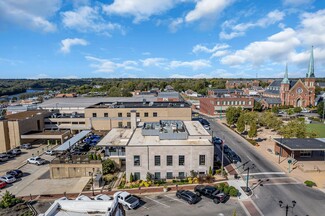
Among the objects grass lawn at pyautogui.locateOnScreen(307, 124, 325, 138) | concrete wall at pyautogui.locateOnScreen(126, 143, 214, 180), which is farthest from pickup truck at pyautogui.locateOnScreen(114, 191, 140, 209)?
grass lawn at pyautogui.locateOnScreen(307, 124, 325, 138)

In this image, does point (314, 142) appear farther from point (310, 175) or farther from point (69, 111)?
point (69, 111)

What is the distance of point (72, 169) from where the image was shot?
39688 millimetres

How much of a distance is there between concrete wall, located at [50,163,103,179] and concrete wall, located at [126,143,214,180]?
7.26 m

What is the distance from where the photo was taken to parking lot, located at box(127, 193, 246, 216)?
2758 cm

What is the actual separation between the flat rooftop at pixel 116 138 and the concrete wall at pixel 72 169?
4.33 m

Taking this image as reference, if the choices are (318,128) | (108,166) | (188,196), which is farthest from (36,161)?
(318,128)

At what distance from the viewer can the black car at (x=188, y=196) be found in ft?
97.2

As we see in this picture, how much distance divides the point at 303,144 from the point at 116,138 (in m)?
38.1

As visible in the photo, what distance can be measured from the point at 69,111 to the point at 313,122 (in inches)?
3542

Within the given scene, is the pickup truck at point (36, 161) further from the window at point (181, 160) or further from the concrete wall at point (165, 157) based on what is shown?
the window at point (181, 160)

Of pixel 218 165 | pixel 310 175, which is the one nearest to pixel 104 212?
pixel 218 165

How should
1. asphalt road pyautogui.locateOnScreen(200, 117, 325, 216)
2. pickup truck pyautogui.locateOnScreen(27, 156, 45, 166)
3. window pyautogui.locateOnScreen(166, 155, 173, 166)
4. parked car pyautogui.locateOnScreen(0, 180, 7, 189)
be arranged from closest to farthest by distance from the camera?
asphalt road pyautogui.locateOnScreen(200, 117, 325, 216)
parked car pyautogui.locateOnScreen(0, 180, 7, 189)
window pyautogui.locateOnScreen(166, 155, 173, 166)
pickup truck pyautogui.locateOnScreen(27, 156, 45, 166)

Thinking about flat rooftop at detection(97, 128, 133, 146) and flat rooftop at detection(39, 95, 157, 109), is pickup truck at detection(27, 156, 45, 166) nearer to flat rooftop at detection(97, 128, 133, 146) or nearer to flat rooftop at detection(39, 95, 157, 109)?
flat rooftop at detection(97, 128, 133, 146)

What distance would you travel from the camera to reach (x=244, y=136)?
64625mm
